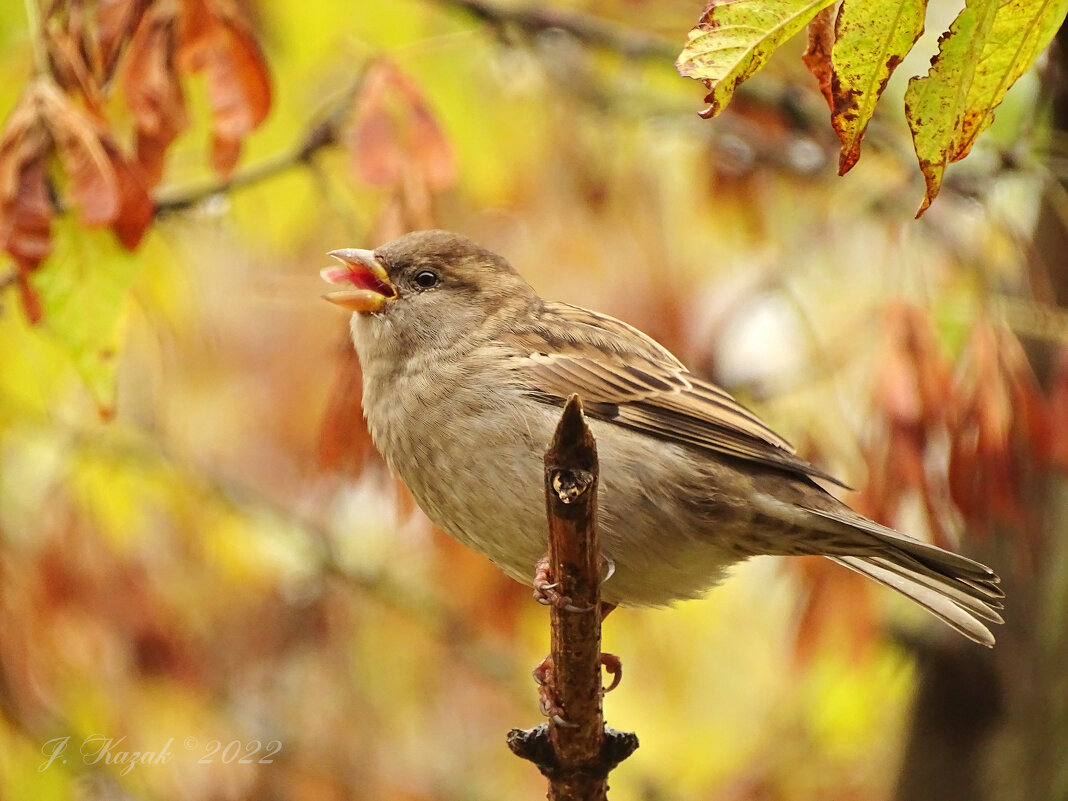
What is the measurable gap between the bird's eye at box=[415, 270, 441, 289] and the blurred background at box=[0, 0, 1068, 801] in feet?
0.68

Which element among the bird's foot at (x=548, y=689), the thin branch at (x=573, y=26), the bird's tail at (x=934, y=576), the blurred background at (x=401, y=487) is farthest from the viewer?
the thin branch at (x=573, y=26)

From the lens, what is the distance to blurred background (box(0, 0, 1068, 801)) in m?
3.63

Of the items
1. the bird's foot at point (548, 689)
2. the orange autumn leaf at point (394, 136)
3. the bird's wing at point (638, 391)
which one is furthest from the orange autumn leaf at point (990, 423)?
the orange autumn leaf at point (394, 136)

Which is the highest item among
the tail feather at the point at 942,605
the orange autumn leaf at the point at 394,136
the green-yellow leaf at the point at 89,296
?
the orange autumn leaf at the point at 394,136

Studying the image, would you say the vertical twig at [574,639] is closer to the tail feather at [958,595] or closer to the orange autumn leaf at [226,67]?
the tail feather at [958,595]

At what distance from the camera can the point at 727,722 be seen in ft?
21.1

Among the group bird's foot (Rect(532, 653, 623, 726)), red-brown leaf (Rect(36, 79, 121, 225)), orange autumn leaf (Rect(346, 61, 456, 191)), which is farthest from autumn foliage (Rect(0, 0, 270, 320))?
bird's foot (Rect(532, 653, 623, 726))

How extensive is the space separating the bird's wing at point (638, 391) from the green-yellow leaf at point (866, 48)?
156cm

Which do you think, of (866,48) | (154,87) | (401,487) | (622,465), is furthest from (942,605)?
(154,87)

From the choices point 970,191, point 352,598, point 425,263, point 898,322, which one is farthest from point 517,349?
point 352,598

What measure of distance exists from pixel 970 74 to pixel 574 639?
52.4 inches

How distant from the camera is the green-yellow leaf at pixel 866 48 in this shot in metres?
1.75

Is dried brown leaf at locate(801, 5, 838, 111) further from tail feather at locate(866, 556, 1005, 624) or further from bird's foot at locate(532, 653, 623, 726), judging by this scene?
tail feather at locate(866, 556, 1005, 624)

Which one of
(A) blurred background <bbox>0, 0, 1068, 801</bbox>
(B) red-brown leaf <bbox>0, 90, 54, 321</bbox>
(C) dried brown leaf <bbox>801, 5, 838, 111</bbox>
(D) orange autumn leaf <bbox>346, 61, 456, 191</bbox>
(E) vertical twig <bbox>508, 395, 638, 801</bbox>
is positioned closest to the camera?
(C) dried brown leaf <bbox>801, 5, 838, 111</bbox>
